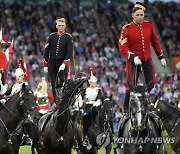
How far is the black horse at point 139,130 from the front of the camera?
1173 centimetres

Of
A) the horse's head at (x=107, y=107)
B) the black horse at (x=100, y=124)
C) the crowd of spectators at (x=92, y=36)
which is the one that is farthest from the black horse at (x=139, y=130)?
the crowd of spectators at (x=92, y=36)

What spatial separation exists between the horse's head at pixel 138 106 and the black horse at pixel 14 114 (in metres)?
2.39

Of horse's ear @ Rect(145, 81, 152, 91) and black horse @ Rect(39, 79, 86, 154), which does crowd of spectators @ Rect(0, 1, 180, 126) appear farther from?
horse's ear @ Rect(145, 81, 152, 91)

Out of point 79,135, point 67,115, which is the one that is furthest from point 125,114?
point 79,135

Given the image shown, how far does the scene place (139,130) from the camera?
11766 millimetres

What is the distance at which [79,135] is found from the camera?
18125mm

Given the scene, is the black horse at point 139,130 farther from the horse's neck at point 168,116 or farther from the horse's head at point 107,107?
the horse's head at point 107,107

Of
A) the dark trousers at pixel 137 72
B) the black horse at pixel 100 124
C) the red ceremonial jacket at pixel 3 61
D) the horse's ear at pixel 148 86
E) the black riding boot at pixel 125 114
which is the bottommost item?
the black horse at pixel 100 124

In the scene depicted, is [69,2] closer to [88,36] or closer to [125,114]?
[88,36]

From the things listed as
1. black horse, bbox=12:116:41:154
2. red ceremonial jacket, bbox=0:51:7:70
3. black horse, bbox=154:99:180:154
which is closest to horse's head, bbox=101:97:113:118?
black horse, bbox=154:99:180:154

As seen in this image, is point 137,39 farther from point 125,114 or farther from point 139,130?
point 139,130

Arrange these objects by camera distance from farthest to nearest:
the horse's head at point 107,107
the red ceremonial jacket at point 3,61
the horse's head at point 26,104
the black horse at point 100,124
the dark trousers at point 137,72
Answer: the horse's head at point 107,107 < the black horse at point 100,124 < the red ceremonial jacket at point 3,61 < the horse's head at point 26,104 < the dark trousers at point 137,72

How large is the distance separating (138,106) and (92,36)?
25309mm

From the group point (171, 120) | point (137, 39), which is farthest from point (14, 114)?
point (171, 120)
